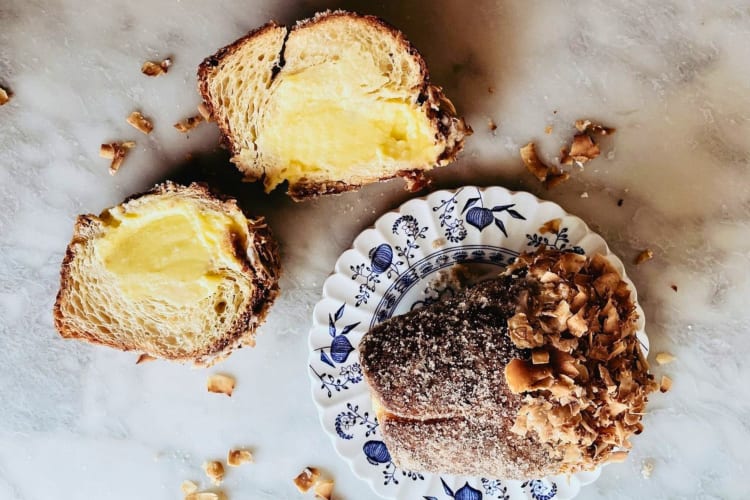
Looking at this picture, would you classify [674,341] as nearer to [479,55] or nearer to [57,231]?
[479,55]

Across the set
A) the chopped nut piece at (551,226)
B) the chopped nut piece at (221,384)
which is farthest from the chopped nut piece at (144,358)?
the chopped nut piece at (551,226)

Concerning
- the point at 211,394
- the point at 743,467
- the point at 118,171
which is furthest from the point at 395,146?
the point at 743,467

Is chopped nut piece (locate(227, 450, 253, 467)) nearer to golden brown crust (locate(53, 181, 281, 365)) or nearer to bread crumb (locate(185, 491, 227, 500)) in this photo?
bread crumb (locate(185, 491, 227, 500))

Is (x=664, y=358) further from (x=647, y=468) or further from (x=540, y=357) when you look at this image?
(x=540, y=357)

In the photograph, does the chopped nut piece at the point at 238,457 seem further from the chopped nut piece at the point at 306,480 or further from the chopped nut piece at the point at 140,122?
the chopped nut piece at the point at 140,122

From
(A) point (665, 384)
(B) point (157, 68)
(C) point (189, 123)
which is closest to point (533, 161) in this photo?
(A) point (665, 384)

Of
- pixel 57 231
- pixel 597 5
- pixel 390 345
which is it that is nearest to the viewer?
pixel 390 345
